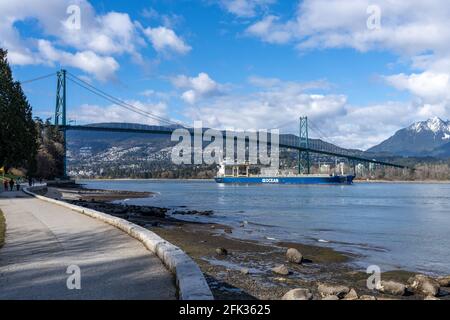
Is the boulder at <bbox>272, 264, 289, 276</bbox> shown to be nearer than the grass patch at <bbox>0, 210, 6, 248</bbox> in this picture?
No

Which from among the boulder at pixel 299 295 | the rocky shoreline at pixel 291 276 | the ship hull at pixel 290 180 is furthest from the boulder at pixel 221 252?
the ship hull at pixel 290 180

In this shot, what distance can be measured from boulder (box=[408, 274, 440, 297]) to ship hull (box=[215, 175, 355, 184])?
100 metres

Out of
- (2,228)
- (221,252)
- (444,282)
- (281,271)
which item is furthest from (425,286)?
(2,228)

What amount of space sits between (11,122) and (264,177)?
3558 inches

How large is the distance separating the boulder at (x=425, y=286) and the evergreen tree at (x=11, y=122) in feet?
76.7

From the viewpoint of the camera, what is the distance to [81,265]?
7027mm

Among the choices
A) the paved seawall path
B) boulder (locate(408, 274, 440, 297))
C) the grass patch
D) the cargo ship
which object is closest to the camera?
the paved seawall path

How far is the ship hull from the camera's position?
357 feet

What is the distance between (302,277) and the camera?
9.60 m

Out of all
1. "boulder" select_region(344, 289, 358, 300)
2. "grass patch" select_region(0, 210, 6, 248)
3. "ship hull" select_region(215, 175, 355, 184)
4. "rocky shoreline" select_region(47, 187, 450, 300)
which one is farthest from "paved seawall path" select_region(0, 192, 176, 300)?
"ship hull" select_region(215, 175, 355, 184)

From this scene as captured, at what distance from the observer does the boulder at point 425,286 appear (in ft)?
28.4

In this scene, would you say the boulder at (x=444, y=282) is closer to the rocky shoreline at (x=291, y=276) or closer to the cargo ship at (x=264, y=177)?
the rocky shoreline at (x=291, y=276)

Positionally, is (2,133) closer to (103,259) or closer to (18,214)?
(18,214)

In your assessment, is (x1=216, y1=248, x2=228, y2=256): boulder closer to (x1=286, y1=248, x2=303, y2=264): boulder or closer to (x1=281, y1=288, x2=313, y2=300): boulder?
(x1=286, y1=248, x2=303, y2=264): boulder
